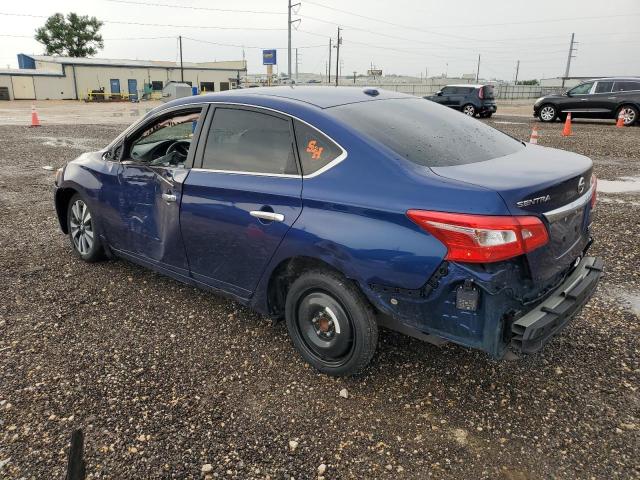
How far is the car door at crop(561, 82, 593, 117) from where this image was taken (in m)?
19.3

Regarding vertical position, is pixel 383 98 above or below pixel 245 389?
above

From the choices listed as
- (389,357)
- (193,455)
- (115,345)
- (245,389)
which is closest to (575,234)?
(389,357)

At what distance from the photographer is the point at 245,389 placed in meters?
2.92

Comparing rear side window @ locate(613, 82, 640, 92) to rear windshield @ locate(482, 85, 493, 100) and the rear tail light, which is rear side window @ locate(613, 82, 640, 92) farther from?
the rear tail light

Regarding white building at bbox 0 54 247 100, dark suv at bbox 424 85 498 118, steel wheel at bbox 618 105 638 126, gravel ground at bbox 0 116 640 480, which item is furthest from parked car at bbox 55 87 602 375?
white building at bbox 0 54 247 100

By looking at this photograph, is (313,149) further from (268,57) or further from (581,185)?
(268,57)

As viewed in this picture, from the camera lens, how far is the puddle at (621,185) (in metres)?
7.90

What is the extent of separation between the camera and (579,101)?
19484 millimetres

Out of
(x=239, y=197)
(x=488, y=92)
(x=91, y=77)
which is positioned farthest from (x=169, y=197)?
(x=91, y=77)

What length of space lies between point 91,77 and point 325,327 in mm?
59452

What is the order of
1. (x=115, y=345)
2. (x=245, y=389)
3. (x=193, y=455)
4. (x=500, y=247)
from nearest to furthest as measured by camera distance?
1. (x=500, y=247)
2. (x=193, y=455)
3. (x=245, y=389)
4. (x=115, y=345)

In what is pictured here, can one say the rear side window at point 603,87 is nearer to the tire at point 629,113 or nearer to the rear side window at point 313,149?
the tire at point 629,113

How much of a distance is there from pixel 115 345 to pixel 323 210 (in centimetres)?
182

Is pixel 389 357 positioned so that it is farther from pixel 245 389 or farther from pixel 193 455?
pixel 193 455
